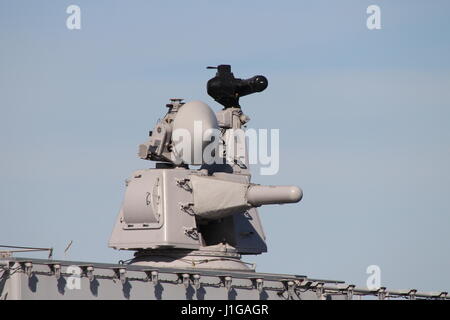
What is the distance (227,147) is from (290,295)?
20.0ft

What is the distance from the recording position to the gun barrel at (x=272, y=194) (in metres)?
36.7

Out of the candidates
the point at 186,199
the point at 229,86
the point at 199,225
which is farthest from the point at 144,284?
the point at 229,86

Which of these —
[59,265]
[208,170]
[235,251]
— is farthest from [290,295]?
[59,265]

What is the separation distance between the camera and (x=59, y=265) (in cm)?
3142

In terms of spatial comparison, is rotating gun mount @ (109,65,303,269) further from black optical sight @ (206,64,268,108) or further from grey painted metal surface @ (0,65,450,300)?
black optical sight @ (206,64,268,108)

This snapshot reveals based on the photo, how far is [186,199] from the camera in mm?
38125

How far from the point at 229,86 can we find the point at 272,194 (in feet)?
17.8

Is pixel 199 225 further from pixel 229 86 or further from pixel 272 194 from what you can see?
pixel 229 86

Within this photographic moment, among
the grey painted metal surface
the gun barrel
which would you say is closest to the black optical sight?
the grey painted metal surface

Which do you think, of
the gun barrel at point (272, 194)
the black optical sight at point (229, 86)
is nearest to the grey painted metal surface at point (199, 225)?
the gun barrel at point (272, 194)

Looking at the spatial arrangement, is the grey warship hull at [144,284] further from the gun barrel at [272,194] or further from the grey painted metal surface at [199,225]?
the gun barrel at [272,194]

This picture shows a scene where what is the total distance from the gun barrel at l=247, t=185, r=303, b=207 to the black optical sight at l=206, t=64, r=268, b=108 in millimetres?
4381

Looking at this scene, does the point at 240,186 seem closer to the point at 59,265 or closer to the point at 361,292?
the point at 361,292

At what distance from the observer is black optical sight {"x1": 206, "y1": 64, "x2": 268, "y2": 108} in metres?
41.3
